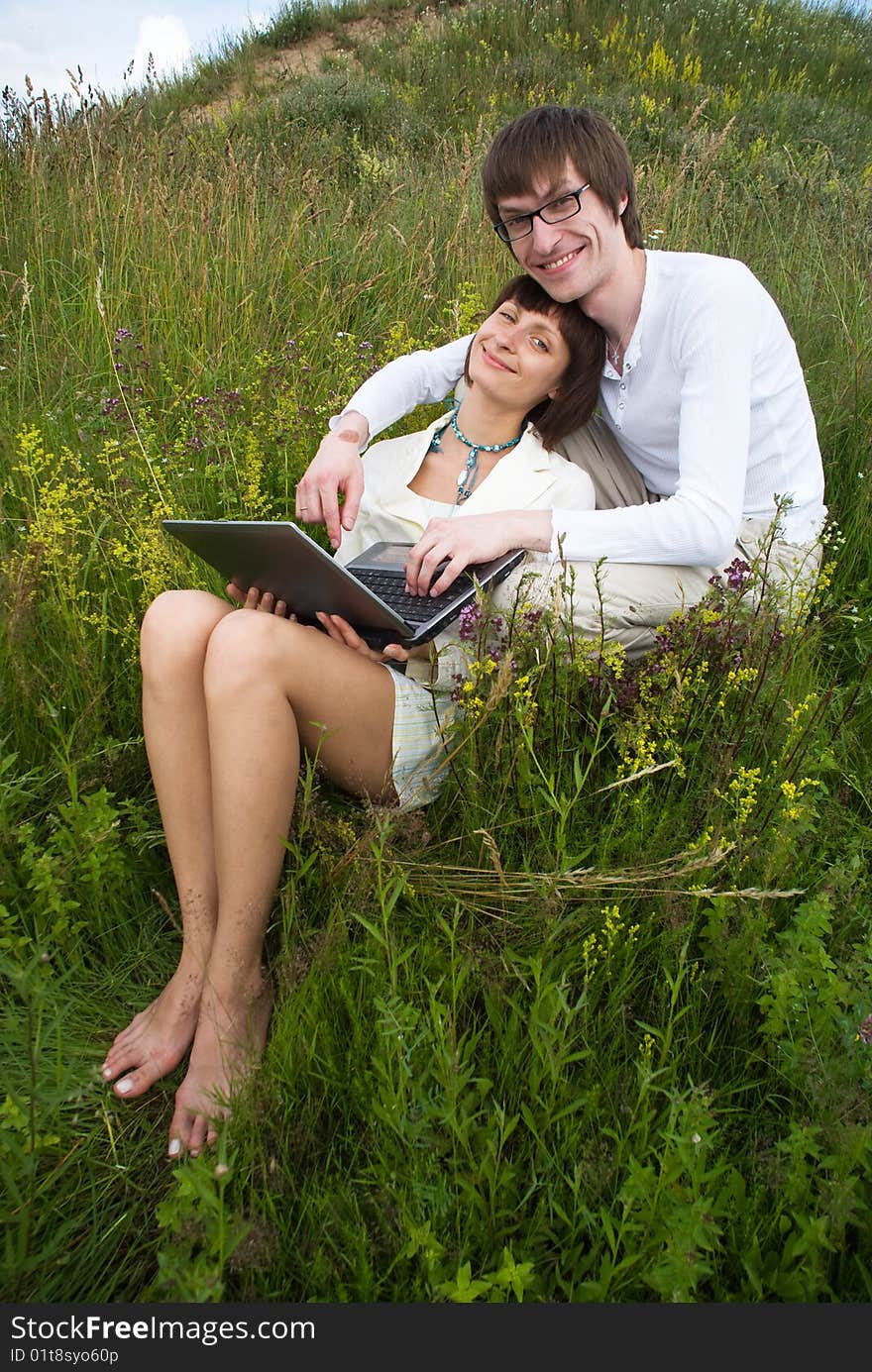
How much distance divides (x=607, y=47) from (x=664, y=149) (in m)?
3.84

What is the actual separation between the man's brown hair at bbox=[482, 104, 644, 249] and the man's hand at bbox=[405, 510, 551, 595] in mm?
964

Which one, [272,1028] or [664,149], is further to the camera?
[664,149]

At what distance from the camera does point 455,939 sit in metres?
2.04

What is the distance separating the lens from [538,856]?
2.25 metres

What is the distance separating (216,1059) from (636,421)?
2.09 meters

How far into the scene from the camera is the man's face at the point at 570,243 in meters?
2.56

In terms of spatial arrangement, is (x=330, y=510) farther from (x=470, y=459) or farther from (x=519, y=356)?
(x=519, y=356)

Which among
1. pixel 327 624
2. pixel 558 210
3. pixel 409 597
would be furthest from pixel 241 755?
pixel 558 210

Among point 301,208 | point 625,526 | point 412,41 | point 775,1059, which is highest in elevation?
point 412,41

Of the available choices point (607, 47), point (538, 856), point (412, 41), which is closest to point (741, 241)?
point (538, 856)

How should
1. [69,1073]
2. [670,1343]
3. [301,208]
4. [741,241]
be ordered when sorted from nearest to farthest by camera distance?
[670,1343] → [69,1073] → [301,208] → [741,241]

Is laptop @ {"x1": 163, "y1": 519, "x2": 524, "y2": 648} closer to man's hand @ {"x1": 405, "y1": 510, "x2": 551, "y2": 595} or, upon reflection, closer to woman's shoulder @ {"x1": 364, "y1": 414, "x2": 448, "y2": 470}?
man's hand @ {"x1": 405, "y1": 510, "x2": 551, "y2": 595}

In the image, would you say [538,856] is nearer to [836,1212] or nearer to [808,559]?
[836,1212]

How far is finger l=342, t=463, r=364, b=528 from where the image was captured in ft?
8.79
